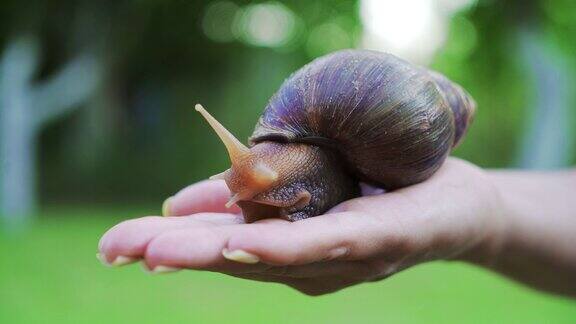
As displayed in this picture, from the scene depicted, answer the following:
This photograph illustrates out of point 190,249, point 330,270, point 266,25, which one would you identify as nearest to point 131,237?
point 190,249

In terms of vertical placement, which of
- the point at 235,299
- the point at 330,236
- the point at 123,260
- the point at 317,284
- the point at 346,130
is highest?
the point at 123,260

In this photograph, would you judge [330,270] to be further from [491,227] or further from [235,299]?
[235,299]

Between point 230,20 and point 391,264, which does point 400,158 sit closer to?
point 391,264

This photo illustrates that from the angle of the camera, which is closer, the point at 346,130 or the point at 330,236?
the point at 330,236

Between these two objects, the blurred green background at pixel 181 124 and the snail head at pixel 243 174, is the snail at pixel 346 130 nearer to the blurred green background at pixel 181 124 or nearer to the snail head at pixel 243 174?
the snail head at pixel 243 174

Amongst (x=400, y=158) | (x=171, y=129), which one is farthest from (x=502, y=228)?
(x=171, y=129)

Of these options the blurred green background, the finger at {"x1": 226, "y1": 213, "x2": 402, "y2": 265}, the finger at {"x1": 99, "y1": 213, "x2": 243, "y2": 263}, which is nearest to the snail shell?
the finger at {"x1": 226, "y1": 213, "x2": 402, "y2": 265}
